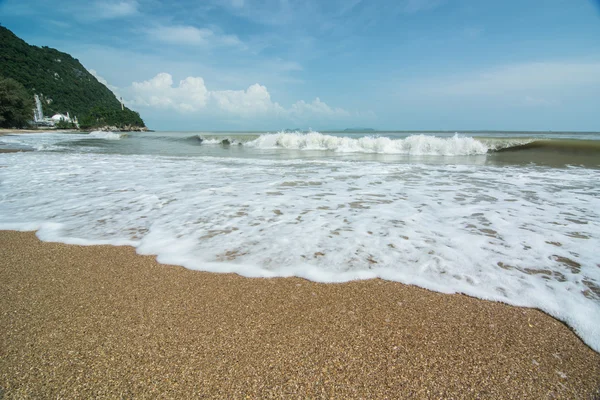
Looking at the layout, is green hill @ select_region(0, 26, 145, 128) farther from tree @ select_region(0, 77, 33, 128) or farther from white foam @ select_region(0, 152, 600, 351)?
white foam @ select_region(0, 152, 600, 351)

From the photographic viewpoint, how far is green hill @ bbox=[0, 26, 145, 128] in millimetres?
85075

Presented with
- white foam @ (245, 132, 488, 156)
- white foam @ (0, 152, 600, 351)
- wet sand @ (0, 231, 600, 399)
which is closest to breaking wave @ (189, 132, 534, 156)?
white foam @ (245, 132, 488, 156)

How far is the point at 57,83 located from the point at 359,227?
5688 inches

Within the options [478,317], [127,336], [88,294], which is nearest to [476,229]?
[478,317]

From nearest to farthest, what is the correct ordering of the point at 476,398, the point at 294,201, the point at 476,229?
the point at 476,398 < the point at 476,229 < the point at 294,201

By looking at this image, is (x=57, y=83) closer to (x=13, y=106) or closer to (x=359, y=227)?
(x=13, y=106)

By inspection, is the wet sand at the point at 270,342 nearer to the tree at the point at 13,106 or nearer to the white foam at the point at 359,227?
the white foam at the point at 359,227

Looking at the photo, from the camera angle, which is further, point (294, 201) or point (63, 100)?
point (63, 100)

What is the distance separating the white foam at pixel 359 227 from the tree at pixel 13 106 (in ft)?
181

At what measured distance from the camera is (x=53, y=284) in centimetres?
205

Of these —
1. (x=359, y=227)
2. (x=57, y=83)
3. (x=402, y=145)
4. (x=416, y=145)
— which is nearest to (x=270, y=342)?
(x=359, y=227)

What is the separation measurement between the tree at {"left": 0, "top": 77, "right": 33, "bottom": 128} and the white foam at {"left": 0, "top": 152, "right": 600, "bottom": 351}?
5510cm

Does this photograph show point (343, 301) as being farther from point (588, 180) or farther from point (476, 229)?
point (588, 180)

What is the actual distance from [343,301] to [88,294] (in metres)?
1.68
